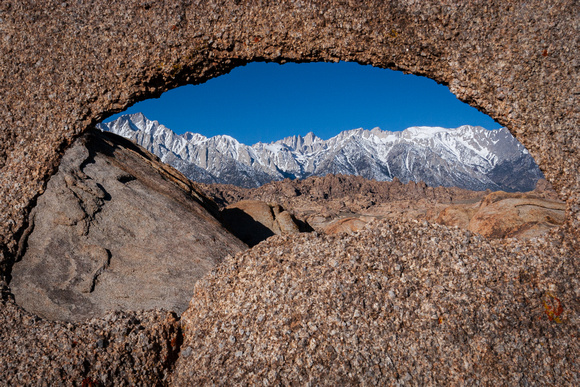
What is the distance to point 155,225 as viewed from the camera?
1153 cm

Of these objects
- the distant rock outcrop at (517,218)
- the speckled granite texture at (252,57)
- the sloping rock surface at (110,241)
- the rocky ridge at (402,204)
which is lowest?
the sloping rock surface at (110,241)

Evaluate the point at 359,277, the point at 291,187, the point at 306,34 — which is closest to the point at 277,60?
the point at 306,34

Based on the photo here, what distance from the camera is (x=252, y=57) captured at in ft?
21.9

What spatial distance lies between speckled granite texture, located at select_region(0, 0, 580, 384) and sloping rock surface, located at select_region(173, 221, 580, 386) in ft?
0.41

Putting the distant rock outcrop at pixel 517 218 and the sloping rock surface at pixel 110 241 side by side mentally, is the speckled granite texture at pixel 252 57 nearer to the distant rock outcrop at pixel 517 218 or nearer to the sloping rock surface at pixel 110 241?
the sloping rock surface at pixel 110 241

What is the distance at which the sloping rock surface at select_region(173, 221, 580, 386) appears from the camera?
5297 mm

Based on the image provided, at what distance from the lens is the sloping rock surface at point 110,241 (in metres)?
8.37

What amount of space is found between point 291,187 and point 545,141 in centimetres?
6600

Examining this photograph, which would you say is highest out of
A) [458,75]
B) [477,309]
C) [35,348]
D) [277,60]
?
[458,75]

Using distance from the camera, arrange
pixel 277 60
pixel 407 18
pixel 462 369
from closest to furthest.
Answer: pixel 462 369, pixel 407 18, pixel 277 60

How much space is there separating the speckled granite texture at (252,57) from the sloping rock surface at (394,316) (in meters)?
0.13

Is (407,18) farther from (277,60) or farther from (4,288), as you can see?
(4,288)

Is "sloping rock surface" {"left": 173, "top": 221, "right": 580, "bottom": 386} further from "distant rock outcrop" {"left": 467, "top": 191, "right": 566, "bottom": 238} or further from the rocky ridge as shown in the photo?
"distant rock outcrop" {"left": 467, "top": 191, "right": 566, "bottom": 238}

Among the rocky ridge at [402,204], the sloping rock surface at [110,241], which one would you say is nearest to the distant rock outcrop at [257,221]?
the rocky ridge at [402,204]
